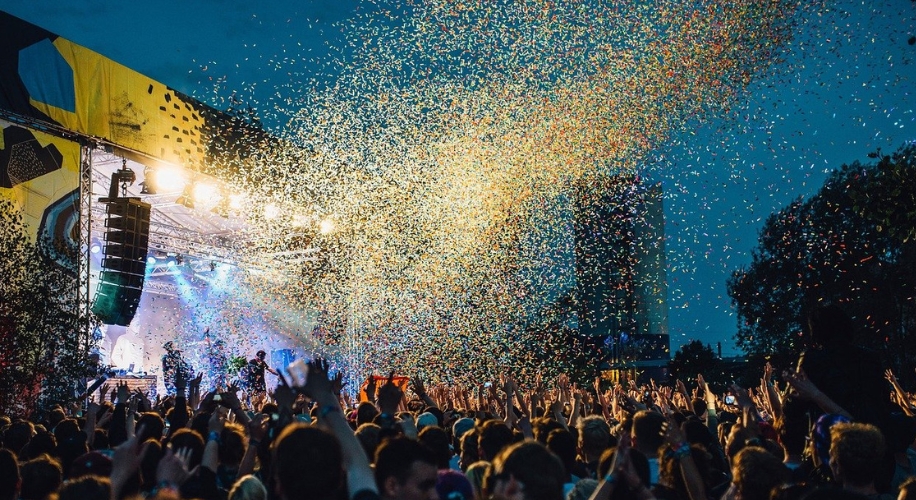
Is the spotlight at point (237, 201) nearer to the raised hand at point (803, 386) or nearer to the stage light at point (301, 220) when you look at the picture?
the stage light at point (301, 220)

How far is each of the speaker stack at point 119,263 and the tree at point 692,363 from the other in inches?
1114

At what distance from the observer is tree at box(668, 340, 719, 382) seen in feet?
134

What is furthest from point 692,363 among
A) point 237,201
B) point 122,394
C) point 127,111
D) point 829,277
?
point 122,394

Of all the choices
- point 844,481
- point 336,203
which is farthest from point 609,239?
point 844,481

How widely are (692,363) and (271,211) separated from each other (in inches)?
953

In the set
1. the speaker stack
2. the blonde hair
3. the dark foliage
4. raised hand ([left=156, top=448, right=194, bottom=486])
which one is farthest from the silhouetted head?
the speaker stack

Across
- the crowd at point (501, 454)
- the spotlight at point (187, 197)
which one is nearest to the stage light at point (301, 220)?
the spotlight at point (187, 197)

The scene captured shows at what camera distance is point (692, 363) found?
41.1 m

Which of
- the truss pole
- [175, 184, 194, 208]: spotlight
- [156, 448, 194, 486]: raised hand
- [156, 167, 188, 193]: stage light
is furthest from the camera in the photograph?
[175, 184, 194, 208]: spotlight

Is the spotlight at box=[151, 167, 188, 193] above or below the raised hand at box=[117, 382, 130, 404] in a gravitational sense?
above

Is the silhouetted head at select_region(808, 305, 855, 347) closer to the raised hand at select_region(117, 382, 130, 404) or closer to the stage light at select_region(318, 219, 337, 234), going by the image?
the raised hand at select_region(117, 382, 130, 404)

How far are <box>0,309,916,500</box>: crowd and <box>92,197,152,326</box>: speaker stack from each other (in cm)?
1273

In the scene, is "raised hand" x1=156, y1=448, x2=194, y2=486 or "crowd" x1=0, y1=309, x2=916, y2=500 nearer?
"crowd" x1=0, y1=309, x2=916, y2=500

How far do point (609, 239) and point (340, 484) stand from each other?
73.6 feet
